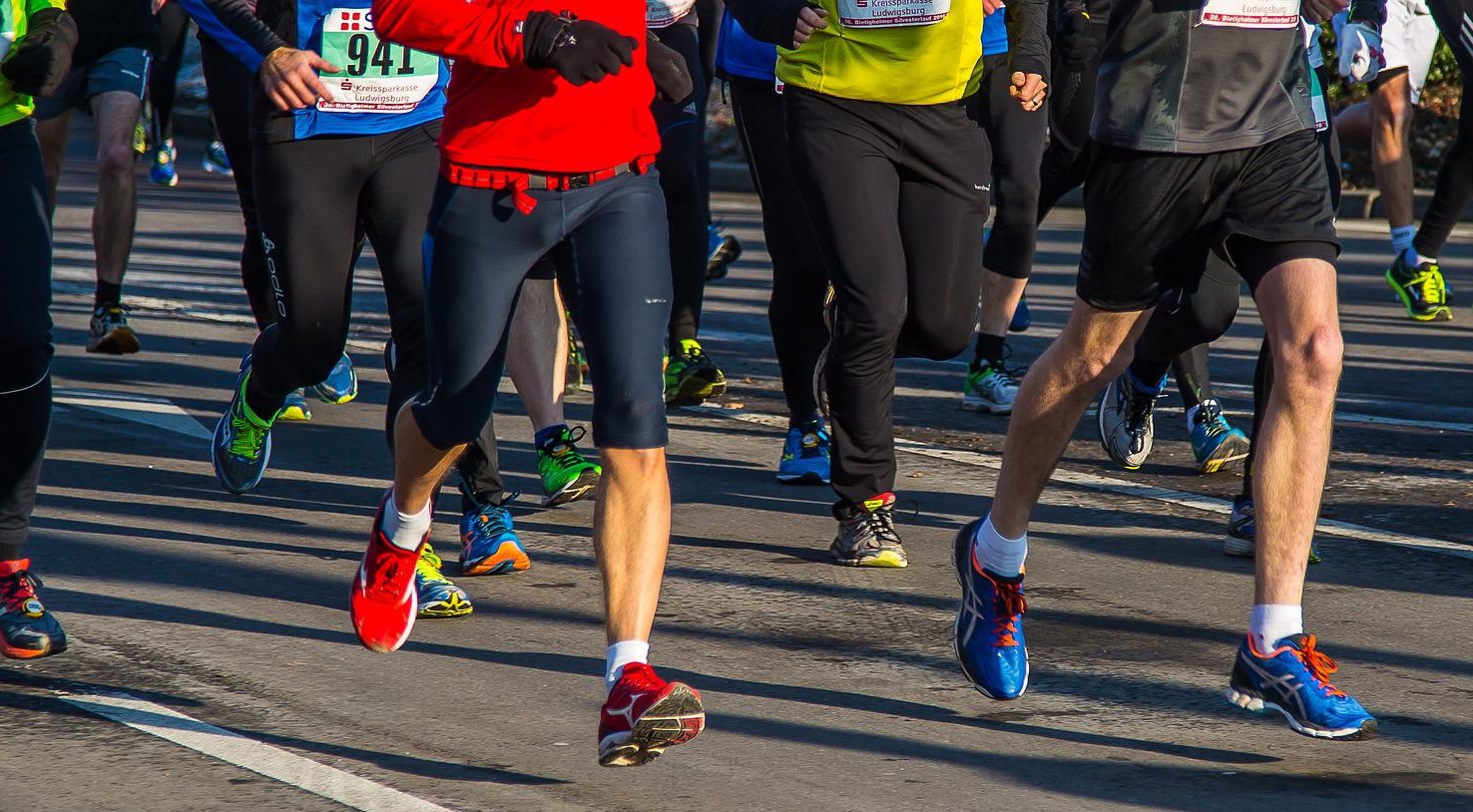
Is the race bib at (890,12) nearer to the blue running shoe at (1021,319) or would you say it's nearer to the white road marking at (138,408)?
the white road marking at (138,408)

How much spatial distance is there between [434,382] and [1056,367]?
4.40 feet

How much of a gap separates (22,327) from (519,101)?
1334 mm

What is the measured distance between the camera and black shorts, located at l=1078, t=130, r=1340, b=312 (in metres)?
4.21

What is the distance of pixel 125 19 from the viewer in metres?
8.84

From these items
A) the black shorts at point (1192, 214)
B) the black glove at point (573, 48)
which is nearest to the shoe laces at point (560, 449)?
the black shorts at point (1192, 214)

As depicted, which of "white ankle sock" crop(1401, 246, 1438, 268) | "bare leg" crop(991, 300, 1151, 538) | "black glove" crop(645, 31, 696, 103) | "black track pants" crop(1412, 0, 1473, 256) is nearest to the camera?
"black glove" crop(645, 31, 696, 103)

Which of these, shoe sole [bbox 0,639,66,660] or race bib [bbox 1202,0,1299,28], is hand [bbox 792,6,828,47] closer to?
race bib [bbox 1202,0,1299,28]

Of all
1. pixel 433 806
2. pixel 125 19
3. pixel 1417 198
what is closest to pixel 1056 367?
pixel 433 806

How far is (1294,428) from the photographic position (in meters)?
4.08

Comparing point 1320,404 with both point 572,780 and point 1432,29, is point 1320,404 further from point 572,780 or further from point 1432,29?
point 1432,29

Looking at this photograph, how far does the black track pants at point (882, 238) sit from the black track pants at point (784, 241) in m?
0.76

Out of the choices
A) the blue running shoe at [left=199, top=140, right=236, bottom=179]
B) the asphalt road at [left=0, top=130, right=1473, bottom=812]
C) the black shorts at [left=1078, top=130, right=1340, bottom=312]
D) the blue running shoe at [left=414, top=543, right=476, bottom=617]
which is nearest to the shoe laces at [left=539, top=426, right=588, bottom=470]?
the asphalt road at [left=0, top=130, right=1473, bottom=812]

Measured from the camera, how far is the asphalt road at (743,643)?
378cm

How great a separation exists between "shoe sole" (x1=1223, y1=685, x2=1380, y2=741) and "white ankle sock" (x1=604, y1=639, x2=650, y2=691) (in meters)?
1.19
